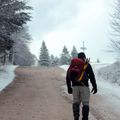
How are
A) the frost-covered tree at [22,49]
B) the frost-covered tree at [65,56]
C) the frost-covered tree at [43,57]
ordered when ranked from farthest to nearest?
1. the frost-covered tree at [65,56]
2. the frost-covered tree at [43,57]
3. the frost-covered tree at [22,49]

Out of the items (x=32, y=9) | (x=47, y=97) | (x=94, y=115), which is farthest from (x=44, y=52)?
(x=94, y=115)

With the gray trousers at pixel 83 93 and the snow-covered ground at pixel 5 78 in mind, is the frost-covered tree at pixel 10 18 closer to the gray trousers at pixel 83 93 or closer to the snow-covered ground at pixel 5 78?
the snow-covered ground at pixel 5 78

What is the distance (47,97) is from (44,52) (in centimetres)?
8627

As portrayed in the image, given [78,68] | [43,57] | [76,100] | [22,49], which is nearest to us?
[78,68]

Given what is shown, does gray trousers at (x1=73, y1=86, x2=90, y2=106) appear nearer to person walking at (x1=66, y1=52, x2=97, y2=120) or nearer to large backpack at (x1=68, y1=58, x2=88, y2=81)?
person walking at (x1=66, y1=52, x2=97, y2=120)

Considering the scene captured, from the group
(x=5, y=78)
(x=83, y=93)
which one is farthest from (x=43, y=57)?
(x=83, y=93)

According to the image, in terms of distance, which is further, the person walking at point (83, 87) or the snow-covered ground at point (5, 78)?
the snow-covered ground at point (5, 78)

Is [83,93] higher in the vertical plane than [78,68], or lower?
lower

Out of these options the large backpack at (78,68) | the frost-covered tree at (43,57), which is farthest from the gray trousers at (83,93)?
the frost-covered tree at (43,57)

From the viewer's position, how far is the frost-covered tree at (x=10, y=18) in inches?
1222

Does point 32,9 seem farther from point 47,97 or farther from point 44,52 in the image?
point 44,52

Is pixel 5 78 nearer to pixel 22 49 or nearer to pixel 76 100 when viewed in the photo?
pixel 76 100

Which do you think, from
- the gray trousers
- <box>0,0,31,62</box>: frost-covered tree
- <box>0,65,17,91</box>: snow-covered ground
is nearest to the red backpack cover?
the gray trousers

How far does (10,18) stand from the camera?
32188 millimetres
